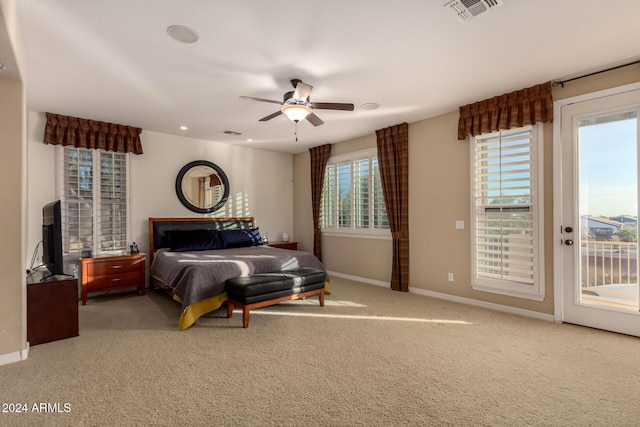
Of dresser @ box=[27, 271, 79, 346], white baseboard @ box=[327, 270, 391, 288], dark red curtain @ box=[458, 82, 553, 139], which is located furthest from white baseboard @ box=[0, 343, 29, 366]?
dark red curtain @ box=[458, 82, 553, 139]

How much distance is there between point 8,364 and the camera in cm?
247

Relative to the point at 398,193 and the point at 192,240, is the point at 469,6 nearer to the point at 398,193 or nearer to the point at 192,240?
the point at 398,193

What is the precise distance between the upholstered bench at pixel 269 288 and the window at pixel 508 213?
2108 mm

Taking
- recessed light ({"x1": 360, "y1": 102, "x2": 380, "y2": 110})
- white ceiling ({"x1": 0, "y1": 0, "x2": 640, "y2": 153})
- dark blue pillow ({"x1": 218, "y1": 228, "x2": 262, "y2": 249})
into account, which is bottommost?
dark blue pillow ({"x1": 218, "y1": 228, "x2": 262, "y2": 249})

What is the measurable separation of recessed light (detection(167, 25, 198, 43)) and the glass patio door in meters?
3.74

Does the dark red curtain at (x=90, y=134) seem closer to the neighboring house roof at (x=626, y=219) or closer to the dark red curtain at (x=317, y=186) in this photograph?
the dark red curtain at (x=317, y=186)

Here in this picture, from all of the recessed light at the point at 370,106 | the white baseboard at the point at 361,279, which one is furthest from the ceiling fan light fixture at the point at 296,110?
the white baseboard at the point at 361,279

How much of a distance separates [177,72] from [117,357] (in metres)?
2.65

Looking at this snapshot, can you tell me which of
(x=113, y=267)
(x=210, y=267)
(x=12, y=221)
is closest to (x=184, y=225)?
(x=113, y=267)

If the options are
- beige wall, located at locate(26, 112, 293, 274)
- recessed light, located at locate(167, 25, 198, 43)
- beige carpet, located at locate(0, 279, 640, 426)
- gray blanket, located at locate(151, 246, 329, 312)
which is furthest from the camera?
beige wall, located at locate(26, 112, 293, 274)

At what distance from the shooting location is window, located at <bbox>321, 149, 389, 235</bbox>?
5371 millimetres

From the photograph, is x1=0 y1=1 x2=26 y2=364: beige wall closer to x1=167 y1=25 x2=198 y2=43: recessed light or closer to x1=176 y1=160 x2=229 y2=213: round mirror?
x1=167 y1=25 x2=198 y2=43: recessed light

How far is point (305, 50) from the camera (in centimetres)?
268

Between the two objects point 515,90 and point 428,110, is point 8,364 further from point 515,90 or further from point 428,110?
point 515,90
